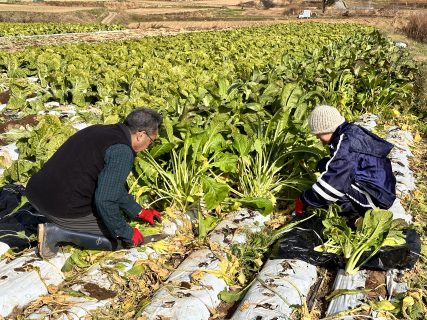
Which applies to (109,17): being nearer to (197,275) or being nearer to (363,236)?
(197,275)

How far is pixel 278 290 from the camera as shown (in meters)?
3.02

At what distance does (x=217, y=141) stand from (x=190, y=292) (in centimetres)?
164

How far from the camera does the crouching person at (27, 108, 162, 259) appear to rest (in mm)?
3010

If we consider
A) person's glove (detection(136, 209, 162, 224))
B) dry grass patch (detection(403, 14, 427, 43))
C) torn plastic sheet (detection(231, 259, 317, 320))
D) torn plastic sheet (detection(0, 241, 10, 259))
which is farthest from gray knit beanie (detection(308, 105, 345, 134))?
dry grass patch (detection(403, 14, 427, 43))

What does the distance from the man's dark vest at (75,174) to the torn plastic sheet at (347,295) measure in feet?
5.50

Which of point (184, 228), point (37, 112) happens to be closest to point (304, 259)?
point (184, 228)

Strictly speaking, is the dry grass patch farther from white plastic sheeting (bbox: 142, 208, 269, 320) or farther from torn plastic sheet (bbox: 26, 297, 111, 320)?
torn plastic sheet (bbox: 26, 297, 111, 320)

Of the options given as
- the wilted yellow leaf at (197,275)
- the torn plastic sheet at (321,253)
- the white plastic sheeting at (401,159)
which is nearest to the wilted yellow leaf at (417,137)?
the white plastic sheeting at (401,159)

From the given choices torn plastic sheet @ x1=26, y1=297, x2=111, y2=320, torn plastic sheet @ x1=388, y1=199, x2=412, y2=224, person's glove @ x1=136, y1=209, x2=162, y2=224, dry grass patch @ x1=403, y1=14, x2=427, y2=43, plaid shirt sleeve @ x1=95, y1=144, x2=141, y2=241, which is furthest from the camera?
dry grass patch @ x1=403, y1=14, x2=427, y2=43

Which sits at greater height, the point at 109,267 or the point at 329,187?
the point at 329,187

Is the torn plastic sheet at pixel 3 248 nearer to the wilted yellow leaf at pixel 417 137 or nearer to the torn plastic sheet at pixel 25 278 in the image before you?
the torn plastic sheet at pixel 25 278

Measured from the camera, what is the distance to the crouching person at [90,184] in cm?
301

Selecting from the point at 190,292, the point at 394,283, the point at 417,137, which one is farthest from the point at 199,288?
the point at 417,137

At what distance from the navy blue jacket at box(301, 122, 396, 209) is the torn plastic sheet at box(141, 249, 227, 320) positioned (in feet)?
2.93
